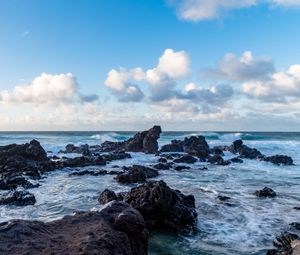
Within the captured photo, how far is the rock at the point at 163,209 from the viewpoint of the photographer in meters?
12.3

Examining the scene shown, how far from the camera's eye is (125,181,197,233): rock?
12344 mm

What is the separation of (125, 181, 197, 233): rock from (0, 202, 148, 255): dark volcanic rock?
4.82 meters

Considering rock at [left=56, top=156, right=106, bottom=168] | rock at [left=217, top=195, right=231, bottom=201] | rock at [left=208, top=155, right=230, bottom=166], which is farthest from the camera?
rock at [left=208, top=155, right=230, bottom=166]

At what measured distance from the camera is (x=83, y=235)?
20.9ft

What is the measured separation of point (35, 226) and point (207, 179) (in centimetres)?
1913

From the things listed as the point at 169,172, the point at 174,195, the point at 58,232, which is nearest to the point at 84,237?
the point at 58,232

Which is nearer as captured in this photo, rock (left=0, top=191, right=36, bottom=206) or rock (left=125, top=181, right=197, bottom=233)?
rock (left=125, top=181, right=197, bottom=233)

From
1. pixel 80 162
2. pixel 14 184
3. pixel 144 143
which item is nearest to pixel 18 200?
pixel 14 184

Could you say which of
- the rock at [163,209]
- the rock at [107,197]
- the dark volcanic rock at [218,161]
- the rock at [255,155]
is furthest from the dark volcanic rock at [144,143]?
the rock at [163,209]

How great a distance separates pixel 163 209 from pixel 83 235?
6.52 metres

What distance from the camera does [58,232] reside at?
6.64 meters

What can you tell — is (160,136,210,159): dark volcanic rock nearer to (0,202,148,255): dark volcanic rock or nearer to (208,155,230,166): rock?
(208,155,230,166): rock

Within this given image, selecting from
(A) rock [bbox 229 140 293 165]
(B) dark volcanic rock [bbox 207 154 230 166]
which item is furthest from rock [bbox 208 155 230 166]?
(A) rock [bbox 229 140 293 165]

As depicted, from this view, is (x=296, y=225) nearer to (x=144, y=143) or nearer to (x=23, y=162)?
(x=23, y=162)
